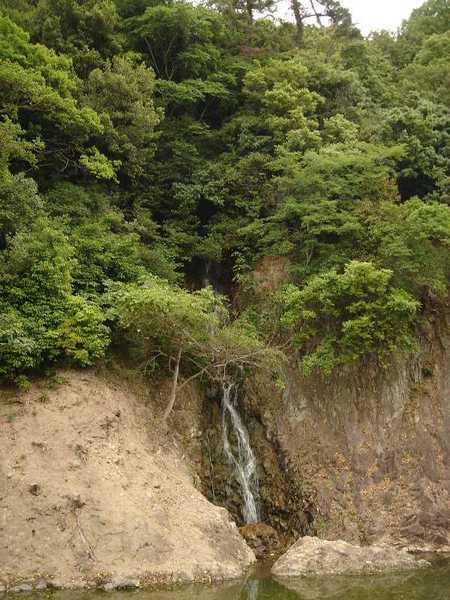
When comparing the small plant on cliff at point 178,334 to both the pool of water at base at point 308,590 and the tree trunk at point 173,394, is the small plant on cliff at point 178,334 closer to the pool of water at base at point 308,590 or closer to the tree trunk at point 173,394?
the tree trunk at point 173,394

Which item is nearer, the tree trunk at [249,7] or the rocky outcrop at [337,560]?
the rocky outcrop at [337,560]

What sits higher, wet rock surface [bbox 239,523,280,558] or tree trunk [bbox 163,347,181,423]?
tree trunk [bbox 163,347,181,423]

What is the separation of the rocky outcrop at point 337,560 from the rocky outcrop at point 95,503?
1.16 m

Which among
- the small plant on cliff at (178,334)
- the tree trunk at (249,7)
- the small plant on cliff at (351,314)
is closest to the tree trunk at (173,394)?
the small plant on cliff at (178,334)

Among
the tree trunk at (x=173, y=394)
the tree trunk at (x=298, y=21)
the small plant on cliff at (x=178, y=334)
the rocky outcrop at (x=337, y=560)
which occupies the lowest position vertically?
the rocky outcrop at (x=337, y=560)

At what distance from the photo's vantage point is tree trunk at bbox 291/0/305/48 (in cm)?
3497

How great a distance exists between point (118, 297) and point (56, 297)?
178cm

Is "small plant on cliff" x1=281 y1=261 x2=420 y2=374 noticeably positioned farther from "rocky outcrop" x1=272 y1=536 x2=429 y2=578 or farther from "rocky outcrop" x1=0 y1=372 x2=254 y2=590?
"rocky outcrop" x1=0 y1=372 x2=254 y2=590

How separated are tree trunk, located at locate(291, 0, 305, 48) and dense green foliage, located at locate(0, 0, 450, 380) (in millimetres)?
1961

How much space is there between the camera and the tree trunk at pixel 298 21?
34975mm

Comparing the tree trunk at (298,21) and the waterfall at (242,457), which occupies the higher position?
the tree trunk at (298,21)

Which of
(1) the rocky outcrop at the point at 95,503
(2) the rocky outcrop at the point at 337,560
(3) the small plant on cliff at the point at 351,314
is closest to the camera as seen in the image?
(1) the rocky outcrop at the point at 95,503

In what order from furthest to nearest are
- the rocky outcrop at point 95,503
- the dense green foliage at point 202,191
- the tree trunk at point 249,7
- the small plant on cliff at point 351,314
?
the tree trunk at point 249,7, the small plant on cliff at point 351,314, the dense green foliage at point 202,191, the rocky outcrop at point 95,503

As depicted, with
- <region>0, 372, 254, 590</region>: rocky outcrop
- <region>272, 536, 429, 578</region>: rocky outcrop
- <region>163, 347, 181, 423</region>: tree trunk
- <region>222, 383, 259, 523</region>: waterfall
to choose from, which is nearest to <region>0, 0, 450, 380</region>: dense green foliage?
<region>163, 347, 181, 423</region>: tree trunk
